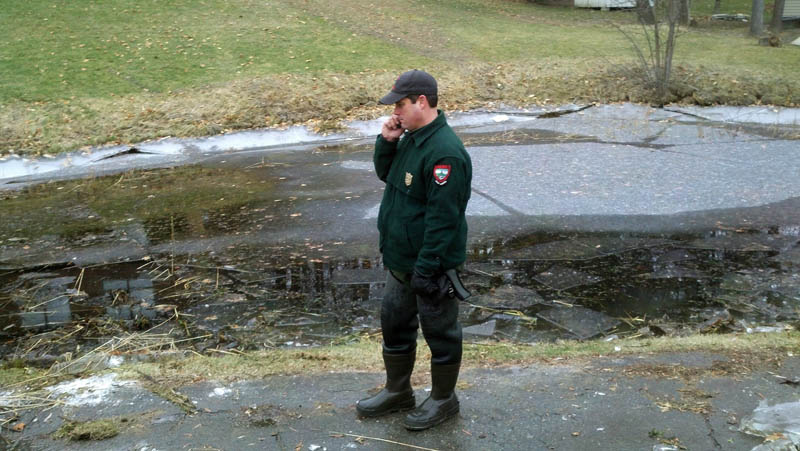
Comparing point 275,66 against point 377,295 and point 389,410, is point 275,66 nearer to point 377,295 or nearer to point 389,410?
point 377,295

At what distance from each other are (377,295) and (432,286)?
2598 millimetres

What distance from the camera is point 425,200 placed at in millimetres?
3756

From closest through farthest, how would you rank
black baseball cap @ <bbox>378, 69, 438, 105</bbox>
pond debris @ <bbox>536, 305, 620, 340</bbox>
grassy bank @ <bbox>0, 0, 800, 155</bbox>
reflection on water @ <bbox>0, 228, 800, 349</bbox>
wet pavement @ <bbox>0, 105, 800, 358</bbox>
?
black baseball cap @ <bbox>378, 69, 438, 105</bbox>, pond debris @ <bbox>536, 305, 620, 340</bbox>, reflection on water @ <bbox>0, 228, 800, 349</bbox>, wet pavement @ <bbox>0, 105, 800, 358</bbox>, grassy bank @ <bbox>0, 0, 800, 155</bbox>

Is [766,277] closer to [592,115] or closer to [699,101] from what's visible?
[592,115]

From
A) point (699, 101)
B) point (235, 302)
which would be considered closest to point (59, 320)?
point (235, 302)

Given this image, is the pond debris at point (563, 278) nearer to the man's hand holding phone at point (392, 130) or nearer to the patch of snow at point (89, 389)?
the man's hand holding phone at point (392, 130)

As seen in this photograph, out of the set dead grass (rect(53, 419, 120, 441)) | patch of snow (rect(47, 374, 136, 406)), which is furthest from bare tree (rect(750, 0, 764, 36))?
dead grass (rect(53, 419, 120, 441))

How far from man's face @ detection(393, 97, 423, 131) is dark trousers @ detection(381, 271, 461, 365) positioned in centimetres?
76

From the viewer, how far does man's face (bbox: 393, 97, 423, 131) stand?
147 inches

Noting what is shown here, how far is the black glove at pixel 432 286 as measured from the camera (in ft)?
12.0

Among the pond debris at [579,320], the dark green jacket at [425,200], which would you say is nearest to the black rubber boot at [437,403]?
the dark green jacket at [425,200]

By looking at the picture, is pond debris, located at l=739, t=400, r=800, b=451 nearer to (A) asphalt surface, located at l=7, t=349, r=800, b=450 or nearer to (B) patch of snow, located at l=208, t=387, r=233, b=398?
(A) asphalt surface, located at l=7, t=349, r=800, b=450

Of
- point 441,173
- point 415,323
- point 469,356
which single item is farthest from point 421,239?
point 469,356

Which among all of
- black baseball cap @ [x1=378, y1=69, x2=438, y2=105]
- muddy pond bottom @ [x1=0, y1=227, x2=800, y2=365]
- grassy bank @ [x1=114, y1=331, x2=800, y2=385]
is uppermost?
black baseball cap @ [x1=378, y1=69, x2=438, y2=105]
